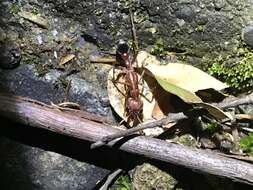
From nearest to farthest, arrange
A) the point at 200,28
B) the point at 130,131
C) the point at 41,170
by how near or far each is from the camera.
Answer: the point at 130,131
the point at 200,28
the point at 41,170

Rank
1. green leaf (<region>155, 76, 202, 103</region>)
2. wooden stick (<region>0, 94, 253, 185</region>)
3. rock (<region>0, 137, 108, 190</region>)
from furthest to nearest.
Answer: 1. rock (<region>0, 137, 108, 190</region>)
2. green leaf (<region>155, 76, 202, 103</region>)
3. wooden stick (<region>0, 94, 253, 185</region>)

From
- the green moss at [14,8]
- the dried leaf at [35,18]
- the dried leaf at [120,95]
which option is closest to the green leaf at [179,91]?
the dried leaf at [120,95]

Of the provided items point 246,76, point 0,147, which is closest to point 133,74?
point 246,76

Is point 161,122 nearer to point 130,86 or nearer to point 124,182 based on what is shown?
point 130,86

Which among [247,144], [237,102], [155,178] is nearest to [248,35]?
[237,102]

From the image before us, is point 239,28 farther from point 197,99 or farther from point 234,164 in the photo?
point 234,164

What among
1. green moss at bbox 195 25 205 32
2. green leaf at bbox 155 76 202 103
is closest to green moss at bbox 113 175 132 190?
green leaf at bbox 155 76 202 103

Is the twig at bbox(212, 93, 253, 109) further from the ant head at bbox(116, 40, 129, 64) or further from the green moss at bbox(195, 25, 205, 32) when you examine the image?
the ant head at bbox(116, 40, 129, 64)
